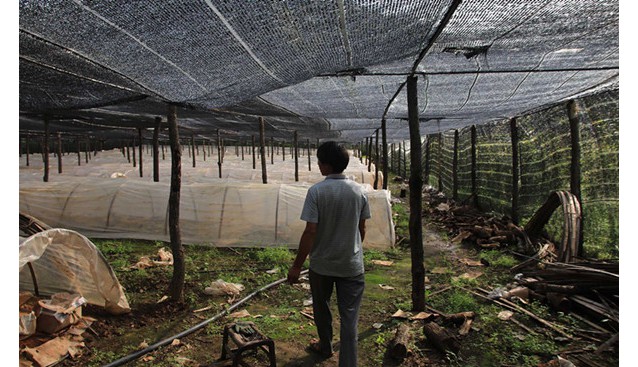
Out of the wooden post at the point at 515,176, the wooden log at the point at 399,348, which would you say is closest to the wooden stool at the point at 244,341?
the wooden log at the point at 399,348

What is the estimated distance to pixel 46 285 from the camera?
4.43 meters

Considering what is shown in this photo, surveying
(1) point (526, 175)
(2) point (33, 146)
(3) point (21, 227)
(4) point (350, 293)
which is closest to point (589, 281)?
(4) point (350, 293)

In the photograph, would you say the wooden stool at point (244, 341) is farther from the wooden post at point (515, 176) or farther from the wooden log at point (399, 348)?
the wooden post at point (515, 176)

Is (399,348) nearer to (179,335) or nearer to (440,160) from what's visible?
(179,335)

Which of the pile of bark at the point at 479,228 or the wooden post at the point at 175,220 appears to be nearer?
the wooden post at the point at 175,220

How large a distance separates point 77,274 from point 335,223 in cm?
336

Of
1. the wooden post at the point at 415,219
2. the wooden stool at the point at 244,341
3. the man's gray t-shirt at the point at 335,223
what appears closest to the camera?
the man's gray t-shirt at the point at 335,223

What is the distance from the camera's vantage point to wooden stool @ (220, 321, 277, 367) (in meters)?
3.19

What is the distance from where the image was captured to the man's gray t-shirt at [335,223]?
3082 mm

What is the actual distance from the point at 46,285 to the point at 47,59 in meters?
2.66

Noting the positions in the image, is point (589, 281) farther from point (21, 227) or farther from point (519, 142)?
point (21, 227)

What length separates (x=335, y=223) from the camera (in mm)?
3123

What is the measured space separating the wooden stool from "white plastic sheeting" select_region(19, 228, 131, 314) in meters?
1.86

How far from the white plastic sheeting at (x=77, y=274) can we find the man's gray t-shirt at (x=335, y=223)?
111 inches
